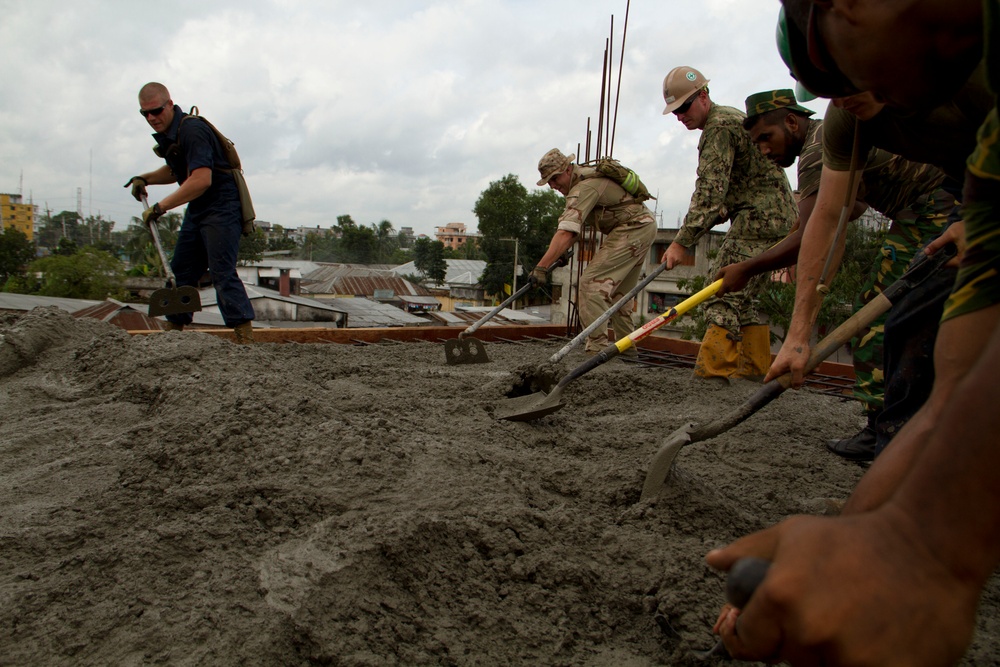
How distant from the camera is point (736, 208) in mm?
4266

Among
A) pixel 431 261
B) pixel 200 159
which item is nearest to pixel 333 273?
pixel 431 261

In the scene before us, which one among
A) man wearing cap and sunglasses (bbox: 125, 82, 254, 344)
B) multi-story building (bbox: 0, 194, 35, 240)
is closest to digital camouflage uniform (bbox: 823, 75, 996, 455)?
man wearing cap and sunglasses (bbox: 125, 82, 254, 344)

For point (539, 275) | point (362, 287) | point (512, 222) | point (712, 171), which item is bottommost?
point (362, 287)

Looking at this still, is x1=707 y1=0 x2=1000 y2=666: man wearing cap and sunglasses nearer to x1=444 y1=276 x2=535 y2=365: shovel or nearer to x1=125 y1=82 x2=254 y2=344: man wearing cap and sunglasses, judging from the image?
x1=444 y1=276 x2=535 y2=365: shovel

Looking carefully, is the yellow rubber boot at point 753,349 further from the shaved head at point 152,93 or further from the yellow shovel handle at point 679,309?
the shaved head at point 152,93

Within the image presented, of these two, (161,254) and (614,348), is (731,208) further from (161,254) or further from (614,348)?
(161,254)

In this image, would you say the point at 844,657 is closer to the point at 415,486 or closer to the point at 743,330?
the point at 415,486

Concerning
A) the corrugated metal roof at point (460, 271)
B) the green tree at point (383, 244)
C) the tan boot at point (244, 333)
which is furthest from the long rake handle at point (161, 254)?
the green tree at point (383, 244)

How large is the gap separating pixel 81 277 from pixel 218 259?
46547 millimetres

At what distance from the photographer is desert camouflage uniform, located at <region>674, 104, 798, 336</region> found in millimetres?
4027

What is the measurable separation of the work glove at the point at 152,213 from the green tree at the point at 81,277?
147 feet

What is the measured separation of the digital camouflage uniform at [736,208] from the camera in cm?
403

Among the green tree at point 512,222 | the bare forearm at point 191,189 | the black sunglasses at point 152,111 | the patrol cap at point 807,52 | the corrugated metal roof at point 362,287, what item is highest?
the green tree at point 512,222

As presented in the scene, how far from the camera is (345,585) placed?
146 cm
